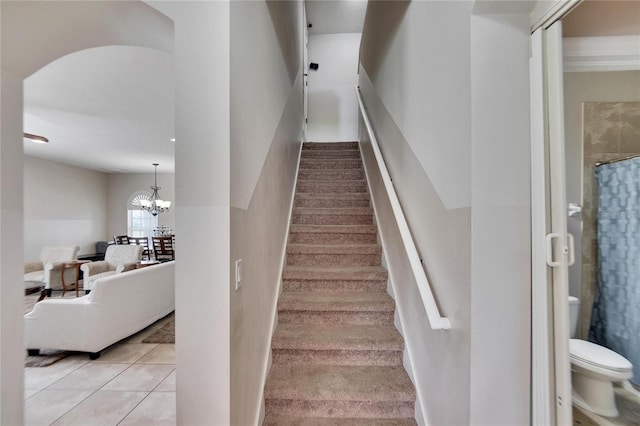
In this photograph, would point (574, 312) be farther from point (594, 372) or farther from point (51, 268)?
point (51, 268)

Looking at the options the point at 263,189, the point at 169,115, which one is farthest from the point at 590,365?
the point at 169,115

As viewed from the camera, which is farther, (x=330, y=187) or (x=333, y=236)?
(x=330, y=187)

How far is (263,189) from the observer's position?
1611 millimetres

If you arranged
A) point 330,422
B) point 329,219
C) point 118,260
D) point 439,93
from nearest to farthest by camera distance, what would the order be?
point 439,93
point 330,422
point 329,219
point 118,260

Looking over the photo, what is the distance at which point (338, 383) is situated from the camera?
5.38 feet

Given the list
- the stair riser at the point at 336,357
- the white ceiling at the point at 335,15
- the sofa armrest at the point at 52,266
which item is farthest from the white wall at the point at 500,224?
the sofa armrest at the point at 52,266

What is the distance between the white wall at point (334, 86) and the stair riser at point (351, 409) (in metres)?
4.73

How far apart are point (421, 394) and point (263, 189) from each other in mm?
1582

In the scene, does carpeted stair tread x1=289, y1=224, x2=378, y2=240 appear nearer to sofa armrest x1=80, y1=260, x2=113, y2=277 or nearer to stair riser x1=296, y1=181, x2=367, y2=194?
stair riser x1=296, y1=181, x2=367, y2=194

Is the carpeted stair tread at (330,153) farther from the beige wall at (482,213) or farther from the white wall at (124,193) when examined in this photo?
the white wall at (124,193)

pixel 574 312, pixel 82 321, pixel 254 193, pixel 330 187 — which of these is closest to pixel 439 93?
pixel 254 193

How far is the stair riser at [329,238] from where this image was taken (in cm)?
271

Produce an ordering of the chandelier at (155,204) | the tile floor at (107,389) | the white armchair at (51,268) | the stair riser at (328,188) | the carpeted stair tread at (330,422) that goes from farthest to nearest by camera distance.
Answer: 1. the chandelier at (155,204)
2. the white armchair at (51,268)
3. the stair riser at (328,188)
4. the tile floor at (107,389)
5. the carpeted stair tread at (330,422)

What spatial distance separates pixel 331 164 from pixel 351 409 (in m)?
2.95
